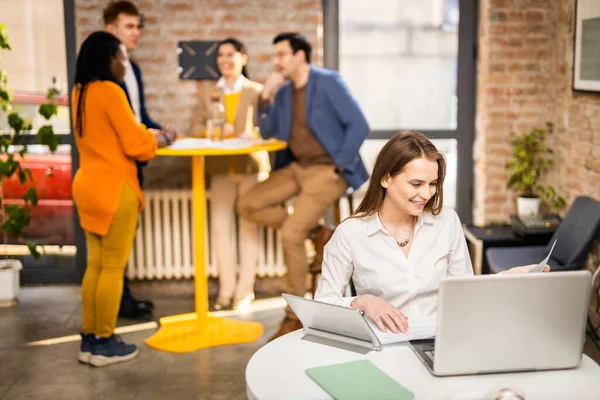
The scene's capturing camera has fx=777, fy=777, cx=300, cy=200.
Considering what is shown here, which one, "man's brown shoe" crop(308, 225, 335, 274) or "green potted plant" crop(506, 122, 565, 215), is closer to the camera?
"man's brown shoe" crop(308, 225, 335, 274)

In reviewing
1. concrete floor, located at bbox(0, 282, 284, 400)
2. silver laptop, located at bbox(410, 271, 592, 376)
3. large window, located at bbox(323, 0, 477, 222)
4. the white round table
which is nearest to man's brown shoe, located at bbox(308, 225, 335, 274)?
concrete floor, located at bbox(0, 282, 284, 400)

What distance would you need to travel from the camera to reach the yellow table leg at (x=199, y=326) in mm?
4578

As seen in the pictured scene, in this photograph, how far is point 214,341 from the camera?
4.61m

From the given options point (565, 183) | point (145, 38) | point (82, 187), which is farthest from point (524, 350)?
point (145, 38)

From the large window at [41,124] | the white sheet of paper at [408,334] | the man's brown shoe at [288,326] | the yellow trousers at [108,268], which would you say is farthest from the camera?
the large window at [41,124]

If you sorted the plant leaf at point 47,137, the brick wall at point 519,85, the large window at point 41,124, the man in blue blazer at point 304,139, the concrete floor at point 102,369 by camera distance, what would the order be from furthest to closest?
the large window at point 41,124, the plant leaf at point 47,137, the brick wall at point 519,85, the man in blue blazer at point 304,139, the concrete floor at point 102,369

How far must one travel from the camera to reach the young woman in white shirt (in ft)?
8.77

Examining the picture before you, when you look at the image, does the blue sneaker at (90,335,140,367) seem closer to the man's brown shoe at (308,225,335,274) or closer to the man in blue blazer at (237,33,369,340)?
the man in blue blazer at (237,33,369,340)

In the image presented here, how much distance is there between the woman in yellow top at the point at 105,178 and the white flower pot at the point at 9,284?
1.25 meters

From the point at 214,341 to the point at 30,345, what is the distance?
3.60 feet

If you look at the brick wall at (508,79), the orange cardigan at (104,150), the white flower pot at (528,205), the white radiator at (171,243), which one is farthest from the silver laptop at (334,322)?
the brick wall at (508,79)

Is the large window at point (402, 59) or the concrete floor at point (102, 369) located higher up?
the large window at point (402, 59)

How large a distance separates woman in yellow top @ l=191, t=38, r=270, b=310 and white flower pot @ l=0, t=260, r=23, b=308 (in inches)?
54.8

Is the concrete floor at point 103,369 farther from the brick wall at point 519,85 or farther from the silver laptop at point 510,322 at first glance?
the silver laptop at point 510,322
